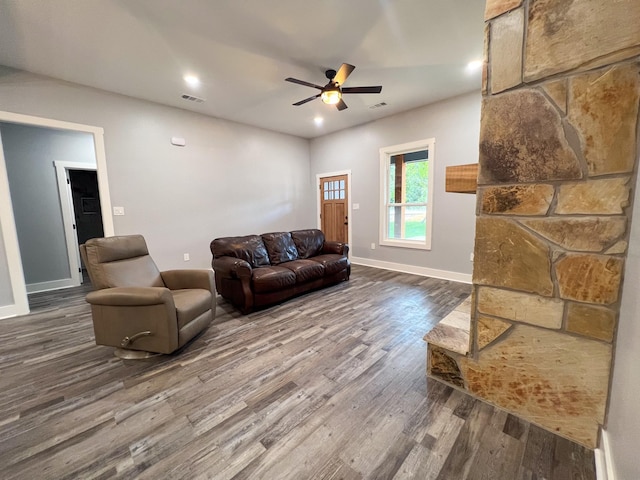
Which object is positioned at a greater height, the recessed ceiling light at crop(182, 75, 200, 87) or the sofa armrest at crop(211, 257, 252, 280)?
the recessed ceiling light at crop(182, 75, 200, 87)

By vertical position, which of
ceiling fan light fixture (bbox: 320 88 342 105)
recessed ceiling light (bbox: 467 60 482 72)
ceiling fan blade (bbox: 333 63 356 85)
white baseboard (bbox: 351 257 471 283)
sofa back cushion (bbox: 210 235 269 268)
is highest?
recessed ceiling light (bbox: 467 60 482 72)

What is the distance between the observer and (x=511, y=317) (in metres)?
1.42

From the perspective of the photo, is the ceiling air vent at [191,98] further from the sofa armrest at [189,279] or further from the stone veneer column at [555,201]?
the stone veneer column at [555,201]

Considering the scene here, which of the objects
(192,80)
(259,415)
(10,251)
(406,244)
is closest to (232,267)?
(259,415)

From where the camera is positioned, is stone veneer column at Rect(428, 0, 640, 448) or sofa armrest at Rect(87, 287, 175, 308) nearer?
stone veneer column at Rect(428, 0, 640, 448)

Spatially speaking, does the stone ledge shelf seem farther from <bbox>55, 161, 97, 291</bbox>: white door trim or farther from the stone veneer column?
<bbox>55, 161, 97, 291</bbox>: white door trim

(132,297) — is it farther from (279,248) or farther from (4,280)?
(4,280)

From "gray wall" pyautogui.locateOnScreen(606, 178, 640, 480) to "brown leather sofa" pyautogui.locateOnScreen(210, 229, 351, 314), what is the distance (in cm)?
269

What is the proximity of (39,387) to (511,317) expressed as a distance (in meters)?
3.10

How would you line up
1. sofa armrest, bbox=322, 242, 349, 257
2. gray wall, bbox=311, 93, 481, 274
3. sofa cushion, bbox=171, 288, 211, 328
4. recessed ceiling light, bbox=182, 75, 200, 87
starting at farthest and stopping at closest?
1. sofa armrest, bbox=322, 242, 349, 257
2. gray wall, bbox=311, 93, 481, 274
3. recessed ceiling light, bbox=182, 75, 200, 87
4. sofa cushion, bbox=171, 288, 211, 328

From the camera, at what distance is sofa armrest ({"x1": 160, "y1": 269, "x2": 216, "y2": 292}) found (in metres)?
2.53

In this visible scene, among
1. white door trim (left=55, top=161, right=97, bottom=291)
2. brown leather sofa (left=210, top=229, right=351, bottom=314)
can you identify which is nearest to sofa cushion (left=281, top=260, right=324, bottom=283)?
brown leather sofa (left=210, top=229, right=351, bottom=314)

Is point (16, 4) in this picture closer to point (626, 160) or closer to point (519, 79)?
point (519, 79)

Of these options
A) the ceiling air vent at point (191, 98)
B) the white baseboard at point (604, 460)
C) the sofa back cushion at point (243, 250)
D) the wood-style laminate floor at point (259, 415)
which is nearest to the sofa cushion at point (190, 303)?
the wood-style laminate floor at point (259, 415)
